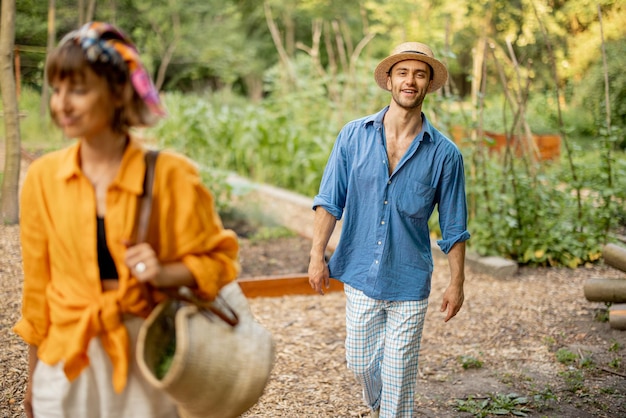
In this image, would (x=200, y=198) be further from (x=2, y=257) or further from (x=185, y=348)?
(x=2, y=257)

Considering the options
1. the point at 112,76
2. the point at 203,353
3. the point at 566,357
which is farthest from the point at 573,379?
the point at 112,76

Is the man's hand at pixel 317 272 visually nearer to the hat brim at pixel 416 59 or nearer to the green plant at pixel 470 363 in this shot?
the hat brim at pixel 416 59

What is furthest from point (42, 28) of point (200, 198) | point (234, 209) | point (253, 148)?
point (200, 198)

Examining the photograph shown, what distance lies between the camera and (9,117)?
6055 millimetres

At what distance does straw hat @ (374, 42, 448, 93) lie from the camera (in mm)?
3275

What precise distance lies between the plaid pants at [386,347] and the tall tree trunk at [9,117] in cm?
392

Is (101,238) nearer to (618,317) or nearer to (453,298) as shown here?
(453,298)

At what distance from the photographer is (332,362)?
468 centimetres

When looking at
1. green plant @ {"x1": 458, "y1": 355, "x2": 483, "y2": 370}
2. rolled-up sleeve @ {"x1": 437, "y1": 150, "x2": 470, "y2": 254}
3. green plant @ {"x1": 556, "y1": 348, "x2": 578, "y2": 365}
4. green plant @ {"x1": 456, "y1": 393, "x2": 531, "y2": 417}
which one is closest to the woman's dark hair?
rolled-up sleeve @ {"x1": 437, "y1": 150, "x2": 470, "y2": 254}

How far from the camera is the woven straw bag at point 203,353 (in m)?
1.84

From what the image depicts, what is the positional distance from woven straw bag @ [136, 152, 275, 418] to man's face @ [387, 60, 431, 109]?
154 centimetres

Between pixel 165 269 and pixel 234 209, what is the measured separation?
6.20m

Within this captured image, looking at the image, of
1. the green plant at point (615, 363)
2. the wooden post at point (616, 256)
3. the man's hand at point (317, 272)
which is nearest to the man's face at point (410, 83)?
the man's hand at point (317, 272)

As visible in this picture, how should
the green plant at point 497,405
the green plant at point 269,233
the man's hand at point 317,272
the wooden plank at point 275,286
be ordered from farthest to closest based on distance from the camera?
the green plant at point 269,233, the wooden plank at point 275,286, the green plant at point 497,405, the man's hand at point 317,272
